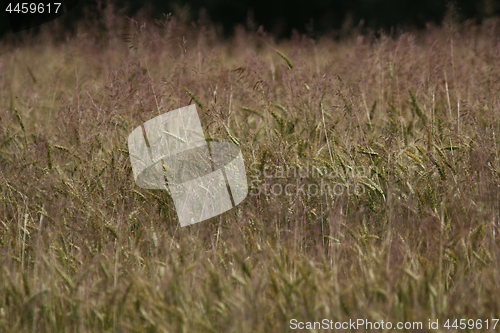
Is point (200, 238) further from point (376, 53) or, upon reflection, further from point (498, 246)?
point (376, 53)

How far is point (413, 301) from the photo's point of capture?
155 centimetres

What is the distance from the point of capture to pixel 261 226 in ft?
6.48
